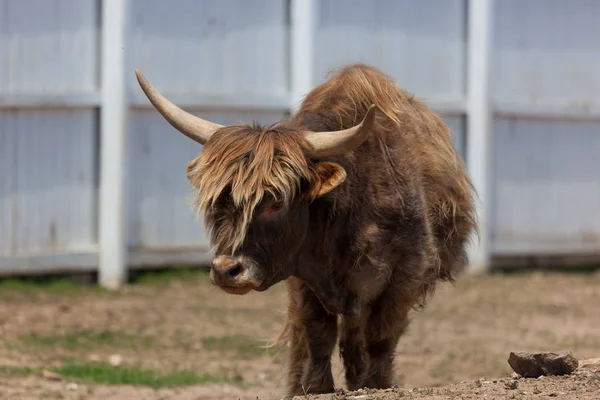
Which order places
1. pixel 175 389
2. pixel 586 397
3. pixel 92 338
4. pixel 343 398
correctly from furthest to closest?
Answer: pixel 92 338 < pixel 175 389 < pixel 343 398 < pixel 586 397

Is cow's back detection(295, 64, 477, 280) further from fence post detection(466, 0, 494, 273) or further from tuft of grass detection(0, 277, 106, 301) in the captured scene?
fence post detection(466, 0, 494, 273)

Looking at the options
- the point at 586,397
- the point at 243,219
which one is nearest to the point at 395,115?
the point at 243,219

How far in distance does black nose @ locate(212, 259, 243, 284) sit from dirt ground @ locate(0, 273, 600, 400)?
0.80 m

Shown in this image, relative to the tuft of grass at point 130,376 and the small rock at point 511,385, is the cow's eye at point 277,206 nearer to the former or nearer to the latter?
the small rock at point 511,385

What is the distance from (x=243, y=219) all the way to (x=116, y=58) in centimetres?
703

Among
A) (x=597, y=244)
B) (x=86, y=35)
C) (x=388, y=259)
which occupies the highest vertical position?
(x=86, y=35)

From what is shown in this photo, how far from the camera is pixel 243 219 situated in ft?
17.8

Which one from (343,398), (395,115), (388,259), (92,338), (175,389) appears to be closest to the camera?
(343,398)

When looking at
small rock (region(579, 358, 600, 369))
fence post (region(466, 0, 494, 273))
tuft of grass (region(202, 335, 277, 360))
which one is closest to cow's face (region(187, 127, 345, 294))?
small rock (region(579, 358, 600, 369))

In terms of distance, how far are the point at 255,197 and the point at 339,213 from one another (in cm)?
70

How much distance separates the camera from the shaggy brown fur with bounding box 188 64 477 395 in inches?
218

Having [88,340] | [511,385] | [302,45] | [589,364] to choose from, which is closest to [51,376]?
[88,340]

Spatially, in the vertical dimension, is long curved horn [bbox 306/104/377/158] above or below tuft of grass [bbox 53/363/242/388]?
above

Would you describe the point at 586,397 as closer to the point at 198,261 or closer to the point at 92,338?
the point at 92,338
